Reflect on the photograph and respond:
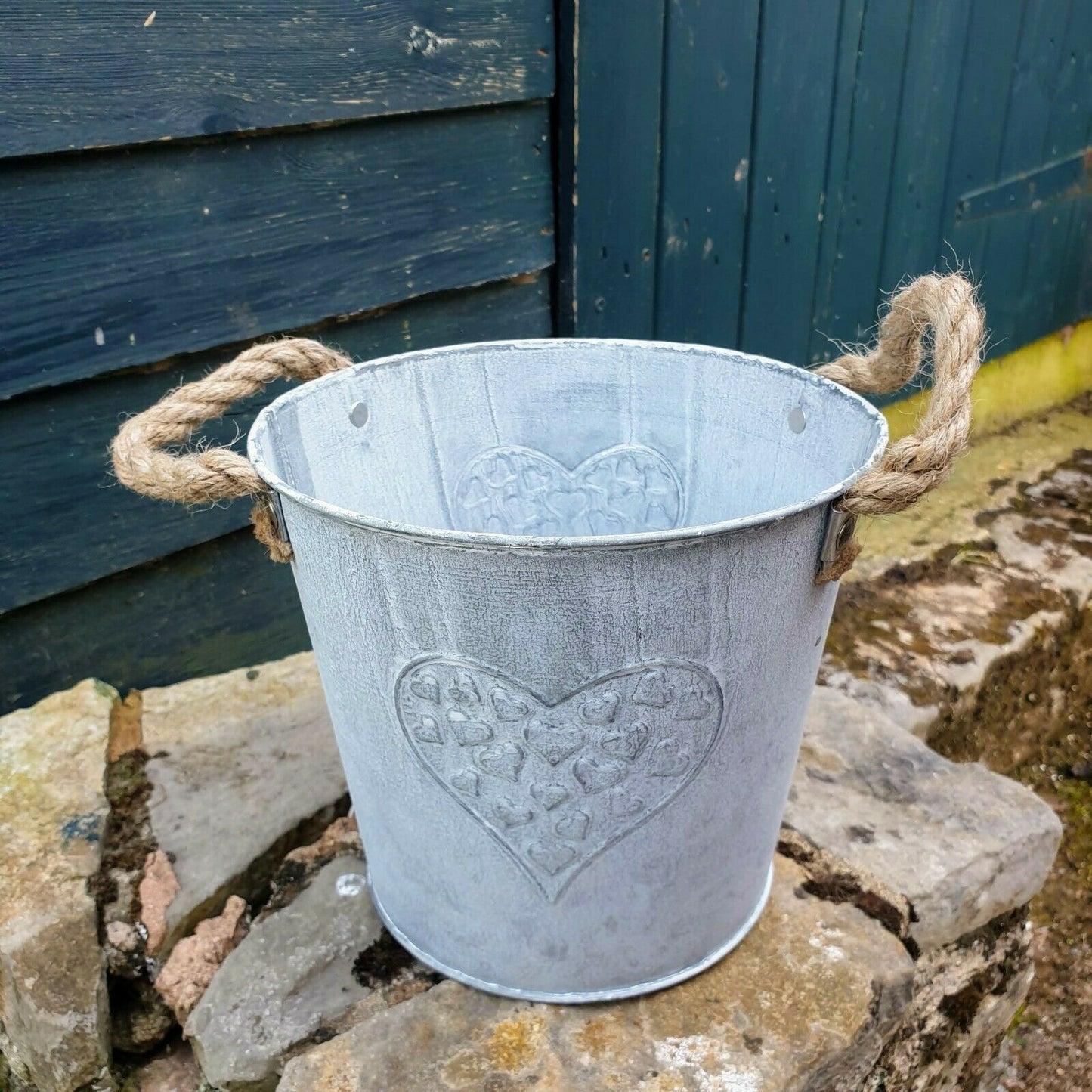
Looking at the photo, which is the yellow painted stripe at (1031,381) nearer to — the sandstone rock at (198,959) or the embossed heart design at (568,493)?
the embossed heart design at (568,493)

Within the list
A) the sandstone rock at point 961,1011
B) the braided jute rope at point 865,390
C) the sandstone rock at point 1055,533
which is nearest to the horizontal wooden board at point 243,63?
the braided jute rope at point 865,390

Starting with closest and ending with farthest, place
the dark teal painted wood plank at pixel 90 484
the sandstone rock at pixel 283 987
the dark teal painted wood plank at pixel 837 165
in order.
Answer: the sandstone rock at pixel 283 987 → the dark teal painted wood plank at pixel 90 484 → the dark teal painted wood plank at pixel 837 165

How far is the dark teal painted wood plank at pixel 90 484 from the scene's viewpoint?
1373 millimetres

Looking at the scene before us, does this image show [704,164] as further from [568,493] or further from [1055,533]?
[1055,533]

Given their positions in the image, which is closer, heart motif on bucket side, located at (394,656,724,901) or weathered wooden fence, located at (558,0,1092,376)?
heart motif on bucket side, located at (394,656,724,901)

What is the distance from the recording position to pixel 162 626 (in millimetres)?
1613

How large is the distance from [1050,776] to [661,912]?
153 centimetres

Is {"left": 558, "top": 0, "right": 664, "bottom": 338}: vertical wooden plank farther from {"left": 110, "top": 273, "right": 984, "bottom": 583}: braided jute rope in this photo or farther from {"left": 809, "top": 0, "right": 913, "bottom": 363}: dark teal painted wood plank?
{"left": 110, "top": 273, "right": 984, "bottom": 583}: braided jute rope

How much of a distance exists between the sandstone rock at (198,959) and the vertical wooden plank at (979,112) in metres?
2.39

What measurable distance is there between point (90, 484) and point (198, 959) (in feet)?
2.26

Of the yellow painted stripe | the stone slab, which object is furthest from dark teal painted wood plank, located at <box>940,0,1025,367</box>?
the stone slab

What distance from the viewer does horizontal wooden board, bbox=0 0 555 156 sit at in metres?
1.21

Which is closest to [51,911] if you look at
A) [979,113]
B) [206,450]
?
[206,450]

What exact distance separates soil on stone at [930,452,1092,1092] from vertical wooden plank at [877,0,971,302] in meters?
0.93
